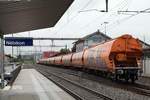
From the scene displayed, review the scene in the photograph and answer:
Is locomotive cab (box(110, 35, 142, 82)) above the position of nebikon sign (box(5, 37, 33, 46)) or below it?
below

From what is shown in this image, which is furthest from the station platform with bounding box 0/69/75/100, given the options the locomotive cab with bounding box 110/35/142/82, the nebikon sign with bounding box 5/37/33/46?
the locomotive cab with bounding box 110/35/142/82

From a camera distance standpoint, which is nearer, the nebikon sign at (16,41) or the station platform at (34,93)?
the station platform at (34,93)

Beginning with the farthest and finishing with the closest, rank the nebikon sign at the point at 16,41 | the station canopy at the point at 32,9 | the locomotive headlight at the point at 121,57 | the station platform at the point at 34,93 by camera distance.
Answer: the locomotive headlight at the point at 121,57
the nebikon sign at the point at 16,41
the station platform at the point at 34,93
the station canopy at the point at 32,9

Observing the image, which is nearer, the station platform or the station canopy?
the station canopy

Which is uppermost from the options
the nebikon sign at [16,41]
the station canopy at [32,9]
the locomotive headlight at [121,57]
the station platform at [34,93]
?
the station canopy at [32,9]

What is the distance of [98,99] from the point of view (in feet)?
36.4

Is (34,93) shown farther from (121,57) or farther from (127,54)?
(127,54)

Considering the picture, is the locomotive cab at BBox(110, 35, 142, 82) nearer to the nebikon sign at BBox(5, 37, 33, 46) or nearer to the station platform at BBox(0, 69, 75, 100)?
the station platform at BBox(0, 69, 75, 100)

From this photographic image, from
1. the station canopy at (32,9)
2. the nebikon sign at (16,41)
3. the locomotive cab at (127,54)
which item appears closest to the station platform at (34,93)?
the nebikon sign at (16,41)

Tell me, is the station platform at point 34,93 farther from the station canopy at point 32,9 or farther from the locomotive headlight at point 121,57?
the locomotive headlight at point 121,57

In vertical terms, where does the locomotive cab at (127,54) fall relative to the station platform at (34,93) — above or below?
above

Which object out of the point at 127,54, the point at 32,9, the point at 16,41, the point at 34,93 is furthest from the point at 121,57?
the point at 32,9

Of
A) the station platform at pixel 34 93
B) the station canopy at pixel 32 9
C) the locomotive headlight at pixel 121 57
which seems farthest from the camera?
the locomotive headlight at pixel 121 57

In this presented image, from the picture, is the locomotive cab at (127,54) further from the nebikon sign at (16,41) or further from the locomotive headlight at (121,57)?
the nebikon sign at (16,41)
